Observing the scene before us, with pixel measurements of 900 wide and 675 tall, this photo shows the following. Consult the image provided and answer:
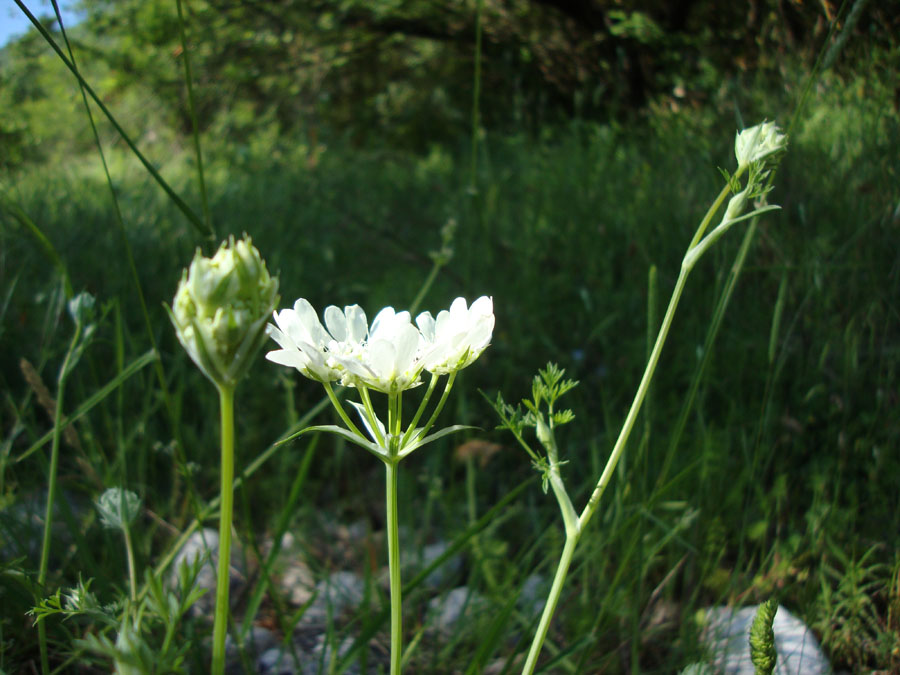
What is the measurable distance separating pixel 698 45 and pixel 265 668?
3965 millimetres

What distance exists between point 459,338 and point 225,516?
0.29 meters

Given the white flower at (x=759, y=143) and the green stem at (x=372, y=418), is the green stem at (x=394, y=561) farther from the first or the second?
the white flower at (x=759, y=143)

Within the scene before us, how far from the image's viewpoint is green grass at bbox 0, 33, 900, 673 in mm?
1258

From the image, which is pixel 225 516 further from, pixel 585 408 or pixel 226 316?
pixel 585 408

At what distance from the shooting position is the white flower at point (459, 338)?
0.73 m

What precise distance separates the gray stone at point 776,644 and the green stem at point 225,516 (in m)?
0.82

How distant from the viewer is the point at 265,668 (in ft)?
4.17

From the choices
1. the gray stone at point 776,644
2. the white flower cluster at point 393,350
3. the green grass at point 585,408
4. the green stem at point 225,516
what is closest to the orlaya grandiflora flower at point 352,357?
the white flower cluster at point 393,350

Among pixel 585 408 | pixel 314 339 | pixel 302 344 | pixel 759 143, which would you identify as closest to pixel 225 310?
pixel 302 344

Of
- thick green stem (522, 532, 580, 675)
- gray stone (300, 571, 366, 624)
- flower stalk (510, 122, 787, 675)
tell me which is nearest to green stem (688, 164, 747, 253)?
flower stalk (510, 122, 787, 675)

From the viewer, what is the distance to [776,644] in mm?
1187

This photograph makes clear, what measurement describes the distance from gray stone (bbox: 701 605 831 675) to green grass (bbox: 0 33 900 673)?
4 centimetres

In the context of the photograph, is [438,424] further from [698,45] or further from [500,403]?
[698,45]

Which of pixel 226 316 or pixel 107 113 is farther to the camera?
pixel 107 113
